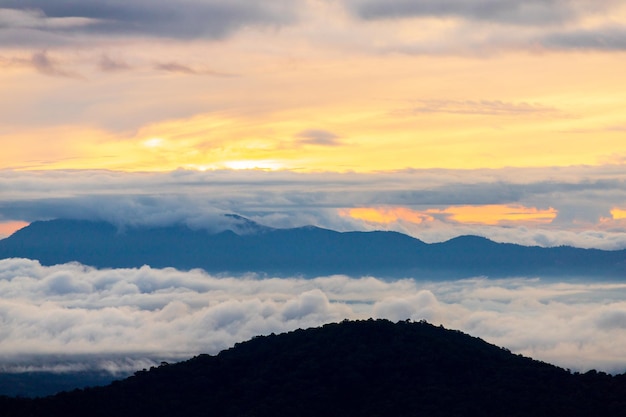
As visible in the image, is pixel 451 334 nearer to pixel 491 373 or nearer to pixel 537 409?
pixel 491 373

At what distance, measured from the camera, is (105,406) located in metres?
166

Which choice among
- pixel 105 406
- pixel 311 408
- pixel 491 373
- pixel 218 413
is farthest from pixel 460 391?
pixel 105 406

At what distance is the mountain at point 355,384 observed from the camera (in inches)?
6388

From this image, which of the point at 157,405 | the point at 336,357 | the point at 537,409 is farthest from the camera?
the point at 336,357

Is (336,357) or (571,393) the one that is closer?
(571,393)

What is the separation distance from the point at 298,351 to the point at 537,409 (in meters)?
45.1

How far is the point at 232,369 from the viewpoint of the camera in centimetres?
18538

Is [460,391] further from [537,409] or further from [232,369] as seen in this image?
[232,369]

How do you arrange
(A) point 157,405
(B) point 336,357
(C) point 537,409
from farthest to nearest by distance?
(B) point 336,357 < (A) point 157,405 < (C) point 537,409

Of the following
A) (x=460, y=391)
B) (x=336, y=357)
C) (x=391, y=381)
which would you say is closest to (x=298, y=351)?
(x=336, y=357)

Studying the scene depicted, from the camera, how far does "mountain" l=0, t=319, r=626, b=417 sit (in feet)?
532

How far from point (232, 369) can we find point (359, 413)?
88.7 feet

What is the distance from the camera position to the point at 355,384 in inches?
6914

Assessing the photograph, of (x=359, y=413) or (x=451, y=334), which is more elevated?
(x=451, y=334)
